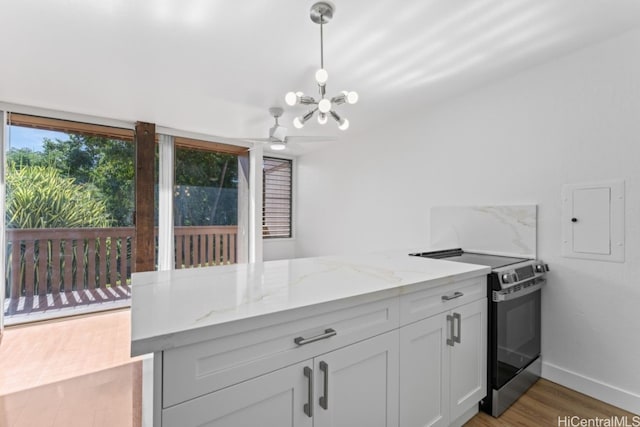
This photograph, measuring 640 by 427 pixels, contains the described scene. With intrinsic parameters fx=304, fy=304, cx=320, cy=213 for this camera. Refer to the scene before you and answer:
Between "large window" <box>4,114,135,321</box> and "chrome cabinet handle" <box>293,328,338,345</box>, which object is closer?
"chrome cabinet handle" <box>293,328,338,345</box>

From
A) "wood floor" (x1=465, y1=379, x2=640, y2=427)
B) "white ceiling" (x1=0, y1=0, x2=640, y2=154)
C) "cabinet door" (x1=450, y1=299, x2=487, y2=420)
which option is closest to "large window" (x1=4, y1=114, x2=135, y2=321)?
"white ceiling" (x1=0, y1=0, x2=640, y2=154)

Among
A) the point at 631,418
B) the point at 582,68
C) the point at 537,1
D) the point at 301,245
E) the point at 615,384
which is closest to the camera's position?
the point at 537,1

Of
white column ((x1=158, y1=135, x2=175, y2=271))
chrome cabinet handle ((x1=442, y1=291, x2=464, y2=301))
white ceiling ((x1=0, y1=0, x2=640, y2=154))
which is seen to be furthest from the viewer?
white column ((x1=158, y1=135, x2=175, y2=271))

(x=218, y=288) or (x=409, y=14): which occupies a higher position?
(x=409, y=14)

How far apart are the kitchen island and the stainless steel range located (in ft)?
0.24

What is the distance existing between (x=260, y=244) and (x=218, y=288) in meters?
3.49

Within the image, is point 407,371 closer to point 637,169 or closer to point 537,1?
point 637,169

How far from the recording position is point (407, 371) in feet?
4.53

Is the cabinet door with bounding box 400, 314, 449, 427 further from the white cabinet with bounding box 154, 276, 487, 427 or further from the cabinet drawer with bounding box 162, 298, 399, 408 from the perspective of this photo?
the cabinet drawer with bounding box 162, 298, 399, 408

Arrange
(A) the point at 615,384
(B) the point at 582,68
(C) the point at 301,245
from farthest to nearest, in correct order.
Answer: (C) the point at 301,245
(B) the point at 582,68
(A) the point at 615,384

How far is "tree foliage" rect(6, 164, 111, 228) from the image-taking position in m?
3.24

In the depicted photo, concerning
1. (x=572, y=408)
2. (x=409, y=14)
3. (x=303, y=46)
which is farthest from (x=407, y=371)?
(x=303, y=46)

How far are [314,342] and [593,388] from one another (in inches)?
87.7

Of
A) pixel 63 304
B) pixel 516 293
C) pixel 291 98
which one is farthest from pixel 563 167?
pixel 63 304
